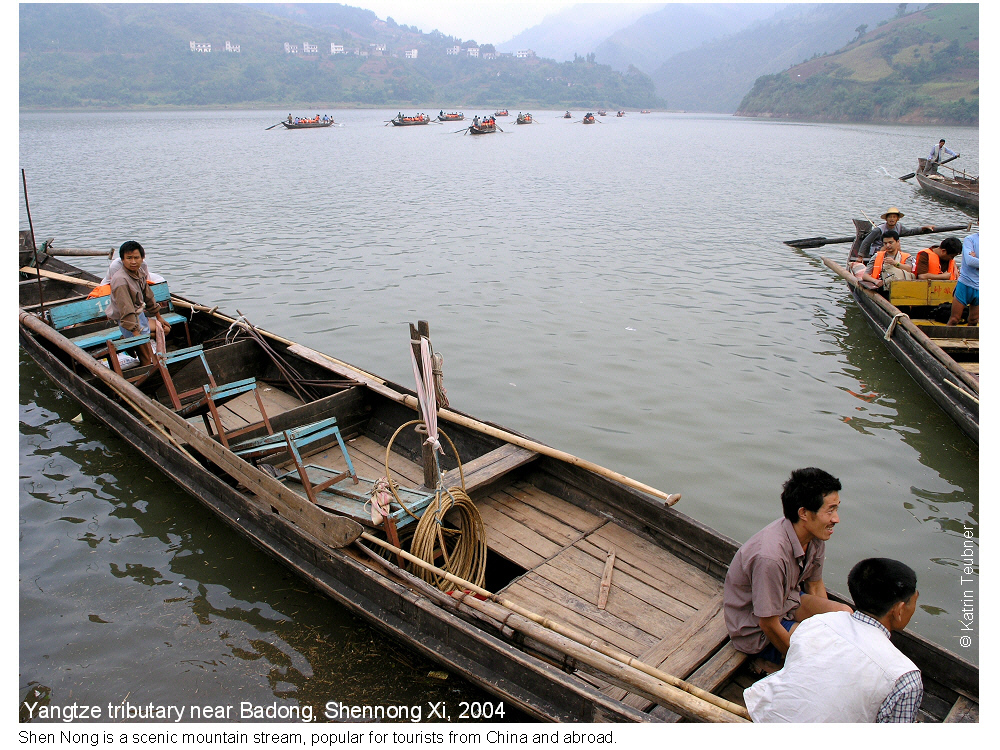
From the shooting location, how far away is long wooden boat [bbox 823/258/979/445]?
7035 millimetres

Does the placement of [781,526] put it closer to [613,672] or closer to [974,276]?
[613,672]

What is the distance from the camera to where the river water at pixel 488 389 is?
4.61m

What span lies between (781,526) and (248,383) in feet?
15.7

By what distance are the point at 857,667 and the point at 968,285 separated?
781 centimetres

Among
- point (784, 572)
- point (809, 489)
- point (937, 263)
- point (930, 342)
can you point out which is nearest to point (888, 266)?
point (937, 263)

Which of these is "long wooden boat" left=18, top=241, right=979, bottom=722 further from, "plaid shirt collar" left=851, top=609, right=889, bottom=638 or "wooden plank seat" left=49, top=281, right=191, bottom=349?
"plaid shirt collar" left=851, top=609, right=889, bottom=638

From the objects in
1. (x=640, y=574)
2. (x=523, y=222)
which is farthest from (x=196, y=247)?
(x=640, y=574)

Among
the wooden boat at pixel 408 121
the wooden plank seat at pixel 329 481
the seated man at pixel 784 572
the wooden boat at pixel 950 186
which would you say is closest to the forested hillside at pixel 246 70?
the wooden boat at pixel 408 121

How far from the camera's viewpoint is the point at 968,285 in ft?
27.2

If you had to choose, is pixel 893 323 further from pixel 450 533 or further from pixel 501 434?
pixel 450 533

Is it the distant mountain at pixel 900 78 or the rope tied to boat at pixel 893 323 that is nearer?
the rope tied to boat at pixel 893 323

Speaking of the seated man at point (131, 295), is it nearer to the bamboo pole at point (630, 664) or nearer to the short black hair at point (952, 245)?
the bamboo pole at point (630, 664)

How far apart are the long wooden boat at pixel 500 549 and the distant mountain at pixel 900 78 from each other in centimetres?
8578
